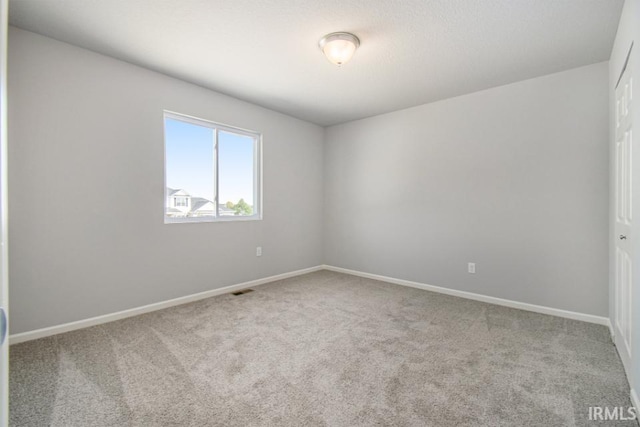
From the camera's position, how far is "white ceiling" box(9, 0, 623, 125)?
2.04 m

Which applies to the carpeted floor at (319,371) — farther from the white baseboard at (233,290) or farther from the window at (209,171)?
the window at (209,171)

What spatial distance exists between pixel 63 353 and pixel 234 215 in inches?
86.3

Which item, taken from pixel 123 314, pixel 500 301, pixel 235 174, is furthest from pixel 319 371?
pixel 235 174

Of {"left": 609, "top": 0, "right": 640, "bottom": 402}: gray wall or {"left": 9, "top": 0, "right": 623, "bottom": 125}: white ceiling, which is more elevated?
{"left": 9, "top": 0, "right": 623, "bottom": 125}: white ceiling

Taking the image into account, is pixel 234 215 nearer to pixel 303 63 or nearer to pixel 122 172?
pixel 122 172

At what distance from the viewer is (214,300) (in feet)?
11.2

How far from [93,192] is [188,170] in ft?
3.26

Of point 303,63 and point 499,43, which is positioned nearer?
point 499,43

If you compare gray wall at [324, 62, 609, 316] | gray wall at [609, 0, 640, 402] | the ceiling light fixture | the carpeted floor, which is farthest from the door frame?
gray wall at [324, 62, 609, 316]

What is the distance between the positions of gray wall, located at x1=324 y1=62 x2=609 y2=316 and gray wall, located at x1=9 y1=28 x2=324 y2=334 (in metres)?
2.26

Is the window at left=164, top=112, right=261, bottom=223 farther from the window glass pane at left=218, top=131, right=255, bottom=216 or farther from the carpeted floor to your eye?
the carpeted floor

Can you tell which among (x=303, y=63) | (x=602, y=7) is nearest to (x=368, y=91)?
(x=303, y=63)

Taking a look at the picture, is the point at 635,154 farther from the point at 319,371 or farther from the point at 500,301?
the point at 319,371

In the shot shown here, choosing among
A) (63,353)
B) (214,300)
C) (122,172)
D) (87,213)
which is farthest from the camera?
(214,300)
